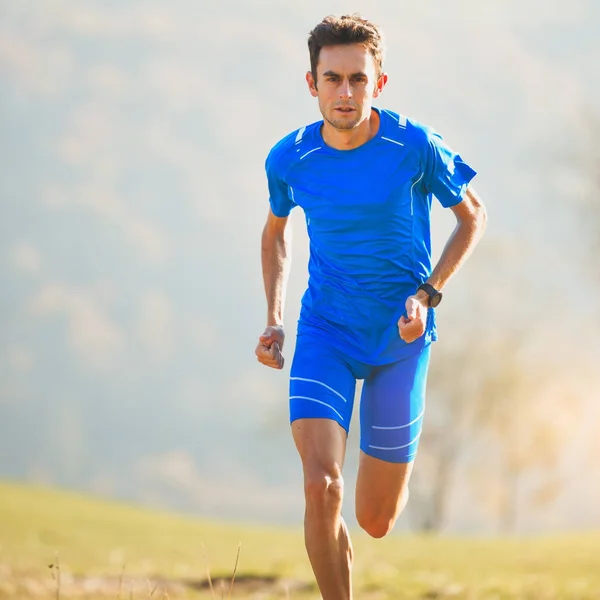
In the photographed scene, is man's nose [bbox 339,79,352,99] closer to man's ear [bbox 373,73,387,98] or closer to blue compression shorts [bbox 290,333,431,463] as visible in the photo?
man's ear [bbox 373,73,387,98]


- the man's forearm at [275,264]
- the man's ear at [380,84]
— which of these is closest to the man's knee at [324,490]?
the man's forearm at [275,264]

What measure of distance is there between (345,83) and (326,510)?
1.56 m

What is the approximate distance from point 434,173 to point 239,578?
6.02 m

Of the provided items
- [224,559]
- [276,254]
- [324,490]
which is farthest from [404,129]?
[224,559]

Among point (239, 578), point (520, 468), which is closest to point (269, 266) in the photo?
point (239, 578)

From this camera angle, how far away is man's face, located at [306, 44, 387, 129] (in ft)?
13.5

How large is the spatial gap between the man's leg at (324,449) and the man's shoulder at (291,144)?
754mm

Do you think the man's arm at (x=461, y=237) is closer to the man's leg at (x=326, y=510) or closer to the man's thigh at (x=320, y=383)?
the man's thigh at (x=320, y=383)

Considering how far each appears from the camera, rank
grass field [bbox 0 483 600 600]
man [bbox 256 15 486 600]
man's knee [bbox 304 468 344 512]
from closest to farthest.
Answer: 1. man's knee [bbox 304 468 344 512]
2. man [bbox 256 15 486 600]
3. grass field [bbox 0 483 600 600]

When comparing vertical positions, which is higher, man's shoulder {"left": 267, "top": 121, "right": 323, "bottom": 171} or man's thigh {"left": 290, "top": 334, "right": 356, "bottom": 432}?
man's shoulder {"left": 267, "top": 121, "right": 323, "bottom": 171}

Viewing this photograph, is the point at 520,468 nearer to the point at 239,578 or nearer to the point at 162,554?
the point at 162,554

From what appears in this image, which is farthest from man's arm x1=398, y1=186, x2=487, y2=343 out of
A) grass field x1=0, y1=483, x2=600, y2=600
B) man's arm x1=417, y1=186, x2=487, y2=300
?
grass field x1=0, y1=483, x2=600, y2=600

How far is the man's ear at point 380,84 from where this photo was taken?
430 cm

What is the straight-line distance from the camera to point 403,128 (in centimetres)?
434
